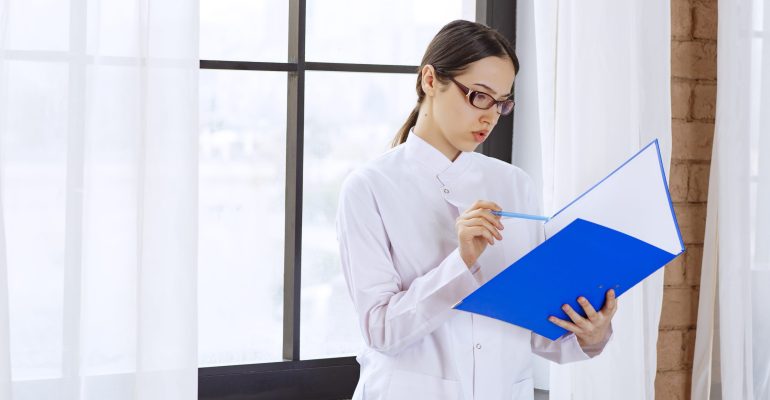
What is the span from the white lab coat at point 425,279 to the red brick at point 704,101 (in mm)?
924

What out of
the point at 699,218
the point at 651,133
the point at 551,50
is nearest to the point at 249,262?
the point at 551,50

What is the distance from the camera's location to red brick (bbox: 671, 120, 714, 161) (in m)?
2.42

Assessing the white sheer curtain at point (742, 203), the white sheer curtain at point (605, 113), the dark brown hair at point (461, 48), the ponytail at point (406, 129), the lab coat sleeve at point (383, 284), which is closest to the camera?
the lab coat sleeve at point (383, 284)

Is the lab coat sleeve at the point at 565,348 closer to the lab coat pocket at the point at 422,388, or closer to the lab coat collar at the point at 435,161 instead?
the lab coat pocket at the point at 422,388

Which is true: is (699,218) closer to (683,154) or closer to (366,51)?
(683,154)

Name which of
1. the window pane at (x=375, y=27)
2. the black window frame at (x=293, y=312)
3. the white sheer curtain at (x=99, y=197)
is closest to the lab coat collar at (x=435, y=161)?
the white sheer curtain at (x=99, y=197)

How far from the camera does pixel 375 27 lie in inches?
93.3

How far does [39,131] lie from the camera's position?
168 centimetres

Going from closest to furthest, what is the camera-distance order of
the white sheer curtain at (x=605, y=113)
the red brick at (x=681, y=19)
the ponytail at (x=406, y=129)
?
the ponytail at (x=406, y=129) → the white sheer curtain at (x=605, y=113) → the red brick at (x=681, y=19)

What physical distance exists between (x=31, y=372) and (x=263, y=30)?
3.34ft

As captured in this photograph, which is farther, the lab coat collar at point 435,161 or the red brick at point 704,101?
the red brick at point 704,101

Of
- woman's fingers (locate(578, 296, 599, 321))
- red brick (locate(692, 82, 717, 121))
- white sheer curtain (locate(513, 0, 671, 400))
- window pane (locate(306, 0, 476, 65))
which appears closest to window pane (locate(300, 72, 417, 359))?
window pane (locate(306, 0, 476, 65))

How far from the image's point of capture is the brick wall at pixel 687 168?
7.89ft

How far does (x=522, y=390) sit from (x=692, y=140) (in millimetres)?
1077
